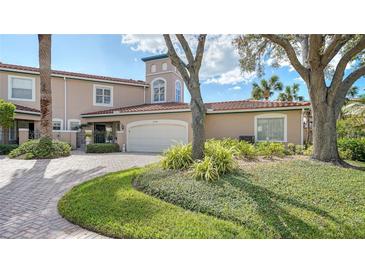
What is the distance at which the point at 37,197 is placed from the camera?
608cm

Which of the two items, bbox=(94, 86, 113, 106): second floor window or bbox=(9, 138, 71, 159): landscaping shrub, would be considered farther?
bbox=(94, 86, 113, 106): second floor window

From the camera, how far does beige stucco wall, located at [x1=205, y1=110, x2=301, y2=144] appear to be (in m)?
14.4

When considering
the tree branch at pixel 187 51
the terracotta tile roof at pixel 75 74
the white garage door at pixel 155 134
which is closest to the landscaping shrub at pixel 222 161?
the tree branch at pixel 187 51

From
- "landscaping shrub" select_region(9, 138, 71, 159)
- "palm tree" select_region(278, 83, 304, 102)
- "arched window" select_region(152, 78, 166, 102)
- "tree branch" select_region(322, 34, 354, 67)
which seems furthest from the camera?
"palm tree" select_region(278, 83, 304, 102)

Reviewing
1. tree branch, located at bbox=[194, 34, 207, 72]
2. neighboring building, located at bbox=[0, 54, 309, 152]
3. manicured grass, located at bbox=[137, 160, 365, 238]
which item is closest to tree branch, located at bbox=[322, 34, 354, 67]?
manicured grass, located at bbox=[137, 160, 365, 238]

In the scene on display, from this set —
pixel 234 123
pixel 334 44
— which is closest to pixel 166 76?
pixel 234 123

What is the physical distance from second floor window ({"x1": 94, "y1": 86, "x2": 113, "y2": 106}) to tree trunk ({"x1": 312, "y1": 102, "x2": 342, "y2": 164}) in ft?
59.3

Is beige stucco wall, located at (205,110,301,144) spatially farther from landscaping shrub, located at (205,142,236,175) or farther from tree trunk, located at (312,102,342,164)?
landscaping shrub, located at (205,142,236,175)

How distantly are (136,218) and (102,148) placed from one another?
1376cm

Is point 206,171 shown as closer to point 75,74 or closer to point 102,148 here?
point 102,148

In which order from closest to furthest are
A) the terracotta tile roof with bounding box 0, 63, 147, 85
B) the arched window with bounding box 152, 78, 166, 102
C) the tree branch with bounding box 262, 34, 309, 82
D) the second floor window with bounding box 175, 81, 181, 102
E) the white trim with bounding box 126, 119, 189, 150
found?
the tree branch with bounding box 262, 34, 309, 82 → the white trim with bounding box 126, 119, 189, 150 → the terracotta tile roof with bounding box 0, 63, 147, 85 → the arched window with bounding box 152, 78, 166, 102 → the second floor window with bounding box 175, 81, 181, 102

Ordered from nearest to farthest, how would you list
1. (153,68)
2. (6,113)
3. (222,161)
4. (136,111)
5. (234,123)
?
(222,161) → (6,113) → (234,123) → (136,111) → (153,68)

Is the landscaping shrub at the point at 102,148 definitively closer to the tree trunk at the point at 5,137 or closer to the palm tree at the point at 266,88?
the tree trunk at the point at 5,137
